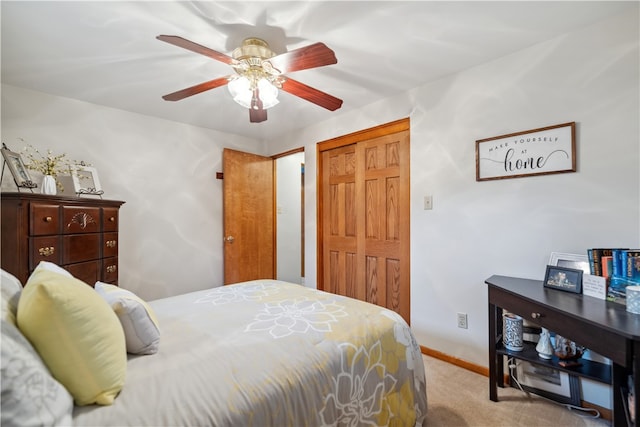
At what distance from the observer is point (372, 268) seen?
2.95 metres

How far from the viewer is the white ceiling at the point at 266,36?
1519 millimetres

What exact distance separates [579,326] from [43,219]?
3277mm

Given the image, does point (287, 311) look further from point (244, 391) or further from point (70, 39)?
point (70, 39)

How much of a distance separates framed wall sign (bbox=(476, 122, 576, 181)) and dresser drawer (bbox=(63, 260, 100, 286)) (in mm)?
3182

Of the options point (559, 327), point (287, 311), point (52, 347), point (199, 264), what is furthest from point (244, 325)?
point (199, 264)

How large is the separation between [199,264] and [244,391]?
2.81 meters

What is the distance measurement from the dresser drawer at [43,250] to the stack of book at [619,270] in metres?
3.49

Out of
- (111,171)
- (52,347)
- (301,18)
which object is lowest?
(52,347)

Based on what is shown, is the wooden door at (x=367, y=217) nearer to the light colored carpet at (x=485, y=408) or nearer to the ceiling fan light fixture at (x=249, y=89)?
the light colored carpet at (x=485, y=408)

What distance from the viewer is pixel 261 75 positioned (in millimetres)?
1783

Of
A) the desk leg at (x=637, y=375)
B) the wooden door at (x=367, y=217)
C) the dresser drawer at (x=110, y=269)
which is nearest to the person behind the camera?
the desk leg at (x=637, y=375)

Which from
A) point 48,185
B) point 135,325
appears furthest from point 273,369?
point 48,185

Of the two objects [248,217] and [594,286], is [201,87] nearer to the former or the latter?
[248,217]

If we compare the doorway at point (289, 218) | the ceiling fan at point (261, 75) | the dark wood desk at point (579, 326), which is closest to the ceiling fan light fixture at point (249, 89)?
the ceiling fan at point (261, 75)
